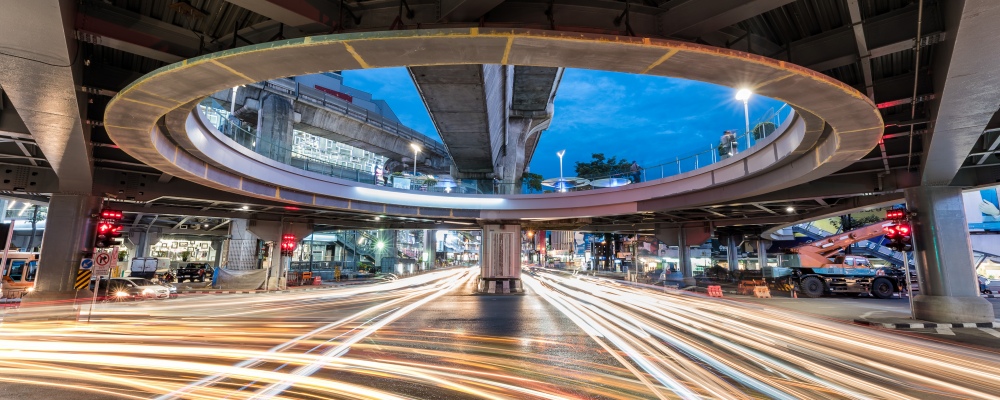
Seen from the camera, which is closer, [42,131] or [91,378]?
[91,378]

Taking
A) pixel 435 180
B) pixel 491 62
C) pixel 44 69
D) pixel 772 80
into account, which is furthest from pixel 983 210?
pixel 44 69

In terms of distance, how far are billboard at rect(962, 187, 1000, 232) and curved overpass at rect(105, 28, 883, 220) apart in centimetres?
3574

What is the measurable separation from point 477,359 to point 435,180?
1916 centimetres

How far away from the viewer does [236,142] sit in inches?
676

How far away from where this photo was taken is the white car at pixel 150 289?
23.1 metres

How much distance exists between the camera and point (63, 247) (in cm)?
1716

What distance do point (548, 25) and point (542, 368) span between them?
6.15 m

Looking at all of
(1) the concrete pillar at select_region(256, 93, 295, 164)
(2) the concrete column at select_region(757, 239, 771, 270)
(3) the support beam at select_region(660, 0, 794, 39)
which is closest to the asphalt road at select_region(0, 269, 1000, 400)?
(3) the support beam at select_region(660, 0, 794, 39)

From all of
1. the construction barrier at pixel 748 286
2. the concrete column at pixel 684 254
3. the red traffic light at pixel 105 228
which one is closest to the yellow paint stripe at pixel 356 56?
the red traffic light at pixel 105 228

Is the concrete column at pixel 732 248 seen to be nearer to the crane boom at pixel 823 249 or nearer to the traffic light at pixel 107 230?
the crane boom at pixel 823 249

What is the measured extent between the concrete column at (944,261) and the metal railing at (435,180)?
620cm

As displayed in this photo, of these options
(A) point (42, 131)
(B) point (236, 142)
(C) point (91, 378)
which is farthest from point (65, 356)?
(B) point (236, 142)

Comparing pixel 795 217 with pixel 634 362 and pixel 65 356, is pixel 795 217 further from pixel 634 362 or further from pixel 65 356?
pixel 65 356

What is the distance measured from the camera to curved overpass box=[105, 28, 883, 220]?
6277 mm
